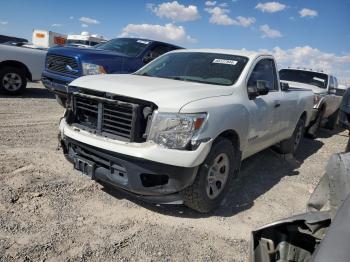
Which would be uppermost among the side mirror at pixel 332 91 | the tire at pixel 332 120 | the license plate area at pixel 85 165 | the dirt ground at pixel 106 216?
the side mirror at pixel 332 91

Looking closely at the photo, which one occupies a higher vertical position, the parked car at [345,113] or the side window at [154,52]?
the side window at [154,52]

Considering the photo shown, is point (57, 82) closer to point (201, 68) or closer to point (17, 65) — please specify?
point (17, 65)

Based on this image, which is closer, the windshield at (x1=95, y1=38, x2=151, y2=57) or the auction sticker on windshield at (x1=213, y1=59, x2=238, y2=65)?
the auction sticker on windshield at (x1=213, y1=59, x2=238, y2=65)

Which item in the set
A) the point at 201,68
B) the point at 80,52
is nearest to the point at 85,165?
the point at 201,68

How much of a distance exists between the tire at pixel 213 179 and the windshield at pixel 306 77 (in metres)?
7.36

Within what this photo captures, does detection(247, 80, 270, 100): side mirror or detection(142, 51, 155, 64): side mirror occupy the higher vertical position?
detection(142, 51, 155, 64): side mirror

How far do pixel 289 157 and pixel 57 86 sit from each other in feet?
16.3

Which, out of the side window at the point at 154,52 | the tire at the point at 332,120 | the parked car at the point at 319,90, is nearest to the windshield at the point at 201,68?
the side window at the point at 154,52

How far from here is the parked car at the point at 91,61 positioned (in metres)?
7.68

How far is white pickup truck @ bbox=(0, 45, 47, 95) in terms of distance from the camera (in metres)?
10.1

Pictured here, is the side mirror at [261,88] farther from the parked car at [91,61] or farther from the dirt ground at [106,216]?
the parked car at [91,61]

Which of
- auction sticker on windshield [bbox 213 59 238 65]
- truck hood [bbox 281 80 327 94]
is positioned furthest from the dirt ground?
truck hood [bbox 281 80 327 94]

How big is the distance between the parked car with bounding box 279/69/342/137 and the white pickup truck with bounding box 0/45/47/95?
705 centimetres

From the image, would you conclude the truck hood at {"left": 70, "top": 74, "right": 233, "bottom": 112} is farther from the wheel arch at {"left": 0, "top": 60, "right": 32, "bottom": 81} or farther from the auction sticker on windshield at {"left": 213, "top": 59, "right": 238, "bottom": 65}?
the wheel arch at {"left": 0, "top": 60, "right": 32, "bottom": 81}
